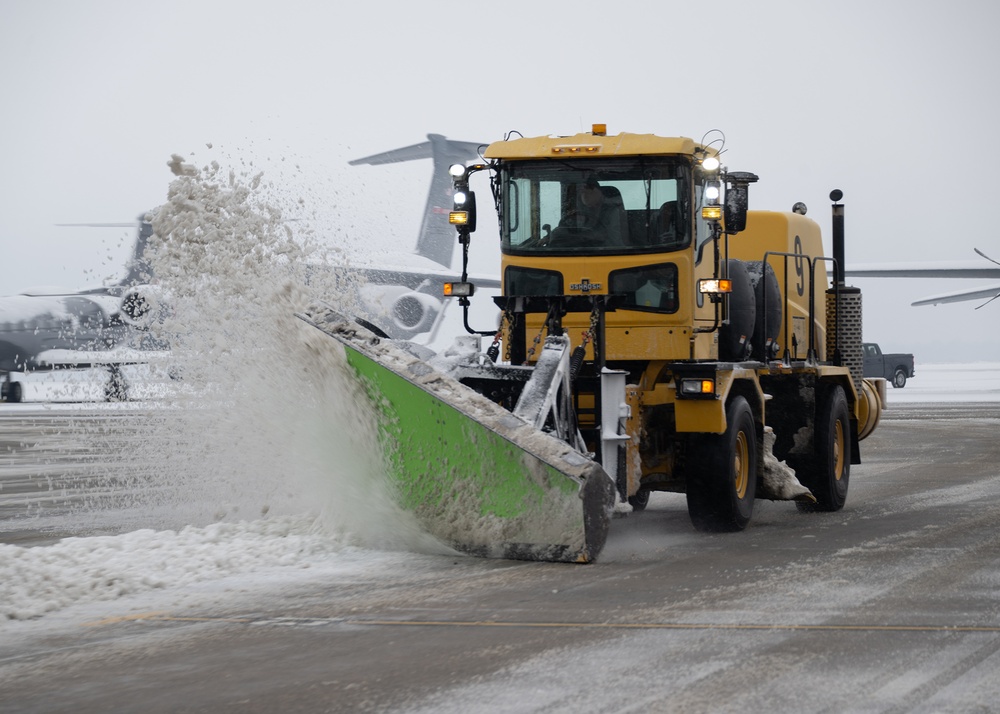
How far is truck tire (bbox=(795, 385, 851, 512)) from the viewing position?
37.7 ft

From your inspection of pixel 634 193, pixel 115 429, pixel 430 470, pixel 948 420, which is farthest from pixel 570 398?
pixel 948 420

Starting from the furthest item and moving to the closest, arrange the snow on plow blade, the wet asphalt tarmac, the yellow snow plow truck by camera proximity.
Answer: the yellow snow plow truck, the snow on plow blade, the wet asphalt tarmac

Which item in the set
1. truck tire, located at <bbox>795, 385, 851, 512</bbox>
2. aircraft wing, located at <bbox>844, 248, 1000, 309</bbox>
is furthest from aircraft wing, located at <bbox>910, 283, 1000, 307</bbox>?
truck tire, located at <bbox>795, 385, 851, 512</bbox>

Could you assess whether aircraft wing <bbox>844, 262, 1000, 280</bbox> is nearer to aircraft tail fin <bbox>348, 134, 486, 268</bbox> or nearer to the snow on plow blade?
aircraft tail fin <bbox>348, 134, 486, 268</bbox>

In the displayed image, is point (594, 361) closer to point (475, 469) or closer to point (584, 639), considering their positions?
point (475, 469)

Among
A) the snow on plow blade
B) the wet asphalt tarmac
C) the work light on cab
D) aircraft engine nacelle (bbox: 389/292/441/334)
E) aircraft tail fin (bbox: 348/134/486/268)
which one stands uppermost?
aircraft tail fin (bbox: 348/134/486/268)

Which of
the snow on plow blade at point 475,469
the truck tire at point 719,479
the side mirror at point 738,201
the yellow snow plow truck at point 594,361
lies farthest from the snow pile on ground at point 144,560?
the side mirror at point 738,201

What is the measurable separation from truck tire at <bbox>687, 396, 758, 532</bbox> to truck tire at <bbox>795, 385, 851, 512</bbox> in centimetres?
195

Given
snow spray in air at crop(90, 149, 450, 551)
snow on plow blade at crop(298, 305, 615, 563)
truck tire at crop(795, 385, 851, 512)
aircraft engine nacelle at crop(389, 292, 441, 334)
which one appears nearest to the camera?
snow on plow blade at crop(298, 305, 615, 563)

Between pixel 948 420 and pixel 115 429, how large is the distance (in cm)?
1708

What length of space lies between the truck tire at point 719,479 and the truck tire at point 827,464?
1.95 meters

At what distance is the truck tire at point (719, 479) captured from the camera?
9.27 metres

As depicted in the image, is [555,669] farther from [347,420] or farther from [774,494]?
[774,494]

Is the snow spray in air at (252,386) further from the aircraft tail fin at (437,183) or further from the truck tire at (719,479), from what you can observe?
the aircraft tail fin at (437,183)
